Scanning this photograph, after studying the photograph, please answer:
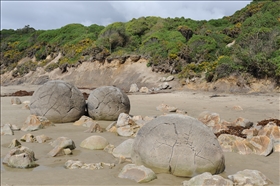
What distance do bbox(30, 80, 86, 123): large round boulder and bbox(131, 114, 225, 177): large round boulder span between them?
17.5 feet

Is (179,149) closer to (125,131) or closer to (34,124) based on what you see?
(125,131)

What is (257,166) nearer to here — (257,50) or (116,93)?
(116,93)

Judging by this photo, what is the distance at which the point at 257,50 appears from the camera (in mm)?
19062

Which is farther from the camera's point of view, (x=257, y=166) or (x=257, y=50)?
(x=257, y=50)

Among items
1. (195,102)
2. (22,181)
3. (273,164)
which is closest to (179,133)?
(273,164)

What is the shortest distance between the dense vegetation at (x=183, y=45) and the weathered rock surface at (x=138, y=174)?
1380 centimetres

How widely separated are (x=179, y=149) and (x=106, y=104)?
19.4ft

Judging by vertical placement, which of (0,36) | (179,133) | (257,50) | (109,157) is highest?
(0,36)

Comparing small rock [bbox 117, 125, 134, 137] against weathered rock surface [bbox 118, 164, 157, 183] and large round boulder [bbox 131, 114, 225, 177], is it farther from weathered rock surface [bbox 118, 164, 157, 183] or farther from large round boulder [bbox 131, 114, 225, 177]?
weathered rock surface [bbox 118, 164, 157, 183]

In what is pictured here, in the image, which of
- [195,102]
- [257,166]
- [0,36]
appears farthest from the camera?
[0,36]

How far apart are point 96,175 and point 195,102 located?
1042 cm

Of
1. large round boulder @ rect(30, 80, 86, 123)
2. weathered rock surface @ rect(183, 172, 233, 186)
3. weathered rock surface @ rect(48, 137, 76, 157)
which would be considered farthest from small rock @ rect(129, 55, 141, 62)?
weathered rock surface @ rect(183, 172, 233, 186)

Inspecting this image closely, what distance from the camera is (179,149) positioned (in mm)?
4473

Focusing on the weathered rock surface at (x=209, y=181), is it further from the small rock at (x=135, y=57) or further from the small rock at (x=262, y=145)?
the small rock at (x=135, y=57)
